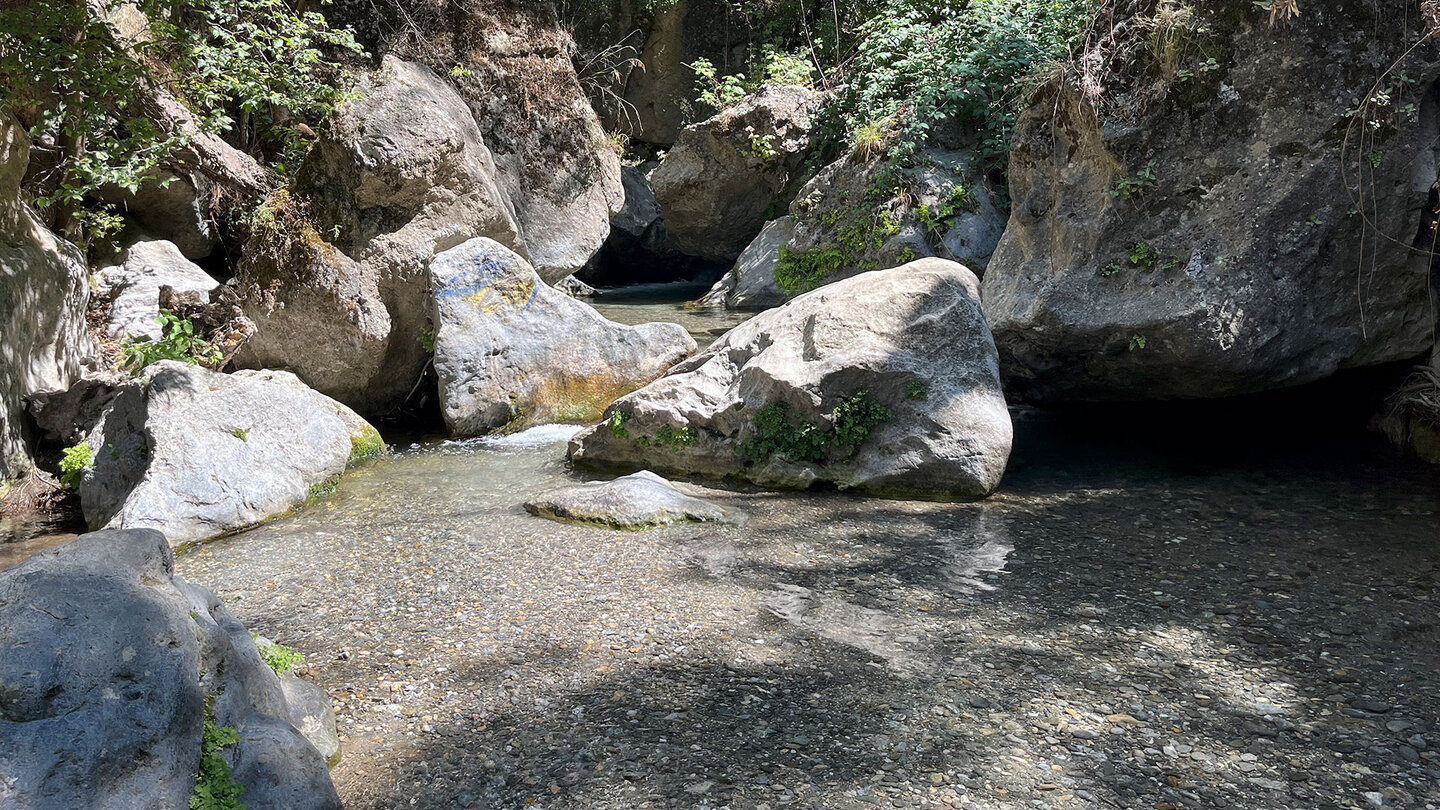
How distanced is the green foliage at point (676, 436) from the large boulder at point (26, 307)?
524 cm

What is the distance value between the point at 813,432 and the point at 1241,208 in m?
4.02

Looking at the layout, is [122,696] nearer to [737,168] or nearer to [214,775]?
[214,775]

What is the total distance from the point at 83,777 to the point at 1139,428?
936 centimetres

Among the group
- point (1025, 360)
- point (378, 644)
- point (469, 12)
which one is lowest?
point (378, 644)

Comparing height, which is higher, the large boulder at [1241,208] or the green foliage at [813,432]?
the large boulder at [1241,208]

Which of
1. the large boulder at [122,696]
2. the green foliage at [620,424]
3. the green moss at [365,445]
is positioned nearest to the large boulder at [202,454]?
the green moss at [365,445]

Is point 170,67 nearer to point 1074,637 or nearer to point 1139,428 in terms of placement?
point 1074,637

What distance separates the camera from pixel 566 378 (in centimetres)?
974

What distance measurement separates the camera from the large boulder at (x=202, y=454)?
6523 millimetres

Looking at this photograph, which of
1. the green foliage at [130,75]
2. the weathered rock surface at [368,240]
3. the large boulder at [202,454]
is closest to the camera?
the large boulder at [202,454]

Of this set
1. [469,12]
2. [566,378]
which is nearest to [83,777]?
[566,378]

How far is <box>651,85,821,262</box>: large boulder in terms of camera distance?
651 inches

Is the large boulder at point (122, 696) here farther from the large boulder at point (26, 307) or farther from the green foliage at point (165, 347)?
the large boulder at point (26, 307)

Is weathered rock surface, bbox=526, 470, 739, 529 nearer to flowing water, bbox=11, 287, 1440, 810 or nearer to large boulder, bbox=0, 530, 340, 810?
flowing water, bbox=11, 287, 1440, 810
